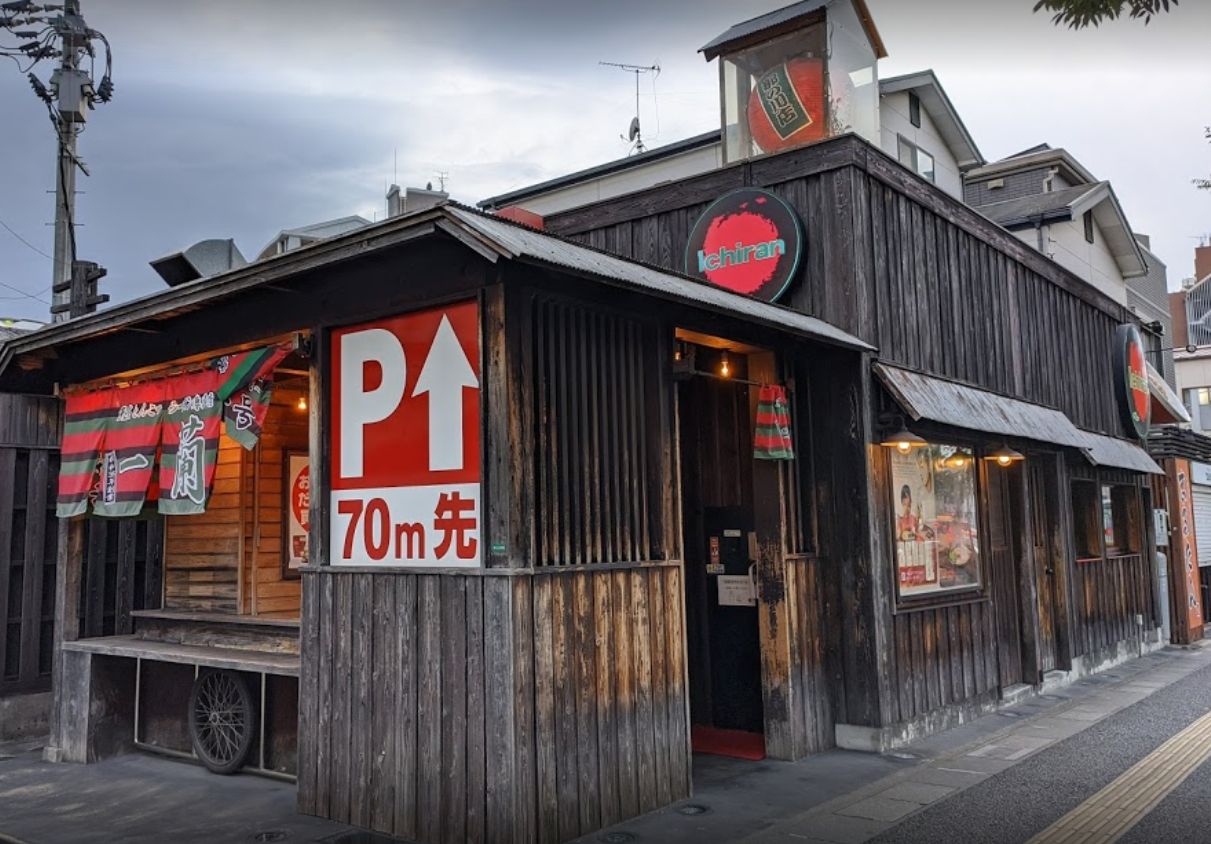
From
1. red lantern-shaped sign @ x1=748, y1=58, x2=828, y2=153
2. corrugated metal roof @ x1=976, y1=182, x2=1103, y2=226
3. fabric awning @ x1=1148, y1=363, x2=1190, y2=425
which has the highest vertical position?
corrugated metal roof @ x1=976, y1=182, x2=1103, y2=226

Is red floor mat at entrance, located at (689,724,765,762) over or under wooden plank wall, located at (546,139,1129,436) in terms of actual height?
under

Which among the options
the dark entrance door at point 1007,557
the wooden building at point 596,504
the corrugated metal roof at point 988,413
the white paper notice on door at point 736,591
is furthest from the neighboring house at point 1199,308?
the white paper notice on door at point 736,591

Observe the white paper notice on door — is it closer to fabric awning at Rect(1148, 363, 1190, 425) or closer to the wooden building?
the wooden building

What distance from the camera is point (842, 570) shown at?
8.97m

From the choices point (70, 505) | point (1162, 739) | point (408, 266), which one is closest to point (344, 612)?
point (408, 266)

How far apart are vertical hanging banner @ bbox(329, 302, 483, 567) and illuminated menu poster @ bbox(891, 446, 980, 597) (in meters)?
4.77

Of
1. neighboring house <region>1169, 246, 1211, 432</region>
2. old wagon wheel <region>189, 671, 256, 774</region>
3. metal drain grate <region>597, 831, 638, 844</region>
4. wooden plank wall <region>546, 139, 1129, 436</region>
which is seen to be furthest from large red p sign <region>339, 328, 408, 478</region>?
neighboring house <region>1169, 246, 1211, 432</region>

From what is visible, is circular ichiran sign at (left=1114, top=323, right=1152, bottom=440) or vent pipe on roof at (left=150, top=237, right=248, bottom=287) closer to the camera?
vent pipe on roof at (left=150, top=237, right=248, bottom=287)

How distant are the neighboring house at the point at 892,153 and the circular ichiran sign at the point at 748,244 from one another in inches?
232

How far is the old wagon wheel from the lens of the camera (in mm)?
8117

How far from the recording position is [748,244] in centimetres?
996

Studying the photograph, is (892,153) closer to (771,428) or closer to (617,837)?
(771,428)

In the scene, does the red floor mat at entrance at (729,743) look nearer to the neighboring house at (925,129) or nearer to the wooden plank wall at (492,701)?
the wooden plank wall at (492,701)

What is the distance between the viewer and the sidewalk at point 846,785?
639 centimetres
